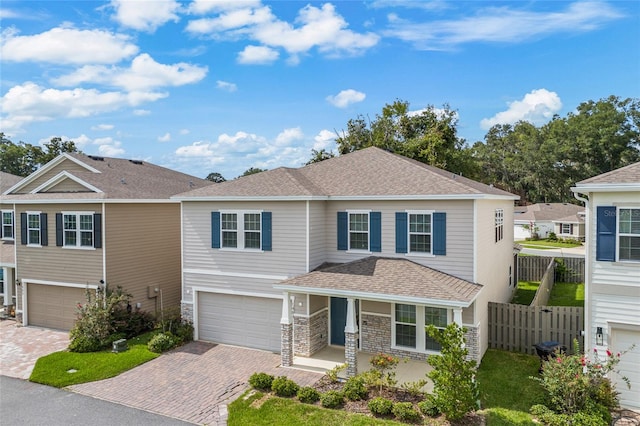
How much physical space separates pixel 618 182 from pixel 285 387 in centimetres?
961

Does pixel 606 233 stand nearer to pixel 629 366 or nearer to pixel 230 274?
pixel 629 366

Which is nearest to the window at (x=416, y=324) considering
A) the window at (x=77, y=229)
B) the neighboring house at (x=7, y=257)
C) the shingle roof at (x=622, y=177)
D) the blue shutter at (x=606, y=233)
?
the blue shutter at (x=606, y=233)

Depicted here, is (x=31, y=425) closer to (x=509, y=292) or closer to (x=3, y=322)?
(x=3, y=322)

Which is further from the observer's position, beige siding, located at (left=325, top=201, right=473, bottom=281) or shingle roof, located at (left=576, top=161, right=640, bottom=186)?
beige siding, located at (left=325, top=201, right=473, bottom=281)

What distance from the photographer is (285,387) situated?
1080cm

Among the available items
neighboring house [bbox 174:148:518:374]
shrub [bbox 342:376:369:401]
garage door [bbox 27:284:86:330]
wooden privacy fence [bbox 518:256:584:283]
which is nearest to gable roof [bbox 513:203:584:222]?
wooden privacy fence [bbox 518:256:584:283]

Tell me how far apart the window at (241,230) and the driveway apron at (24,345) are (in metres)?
6.86

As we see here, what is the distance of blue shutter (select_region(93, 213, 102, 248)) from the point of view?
640 inches

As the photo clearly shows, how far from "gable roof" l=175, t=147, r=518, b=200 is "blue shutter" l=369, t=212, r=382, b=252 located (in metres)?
0.73

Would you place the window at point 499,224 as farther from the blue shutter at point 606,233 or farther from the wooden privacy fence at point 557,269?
the wooden privacy fence at point 557,269

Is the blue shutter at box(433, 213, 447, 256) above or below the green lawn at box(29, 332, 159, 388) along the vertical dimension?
above

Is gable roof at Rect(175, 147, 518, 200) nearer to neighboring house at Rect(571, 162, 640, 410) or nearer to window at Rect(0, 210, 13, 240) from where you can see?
neighboring house at Rect(571, 162, 640, 410)

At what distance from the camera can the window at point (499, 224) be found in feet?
52.6

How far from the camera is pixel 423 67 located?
2123 centimetres
